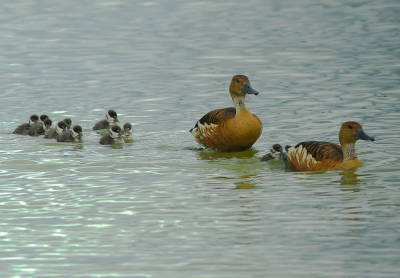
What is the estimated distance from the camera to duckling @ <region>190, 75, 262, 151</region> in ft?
43.3

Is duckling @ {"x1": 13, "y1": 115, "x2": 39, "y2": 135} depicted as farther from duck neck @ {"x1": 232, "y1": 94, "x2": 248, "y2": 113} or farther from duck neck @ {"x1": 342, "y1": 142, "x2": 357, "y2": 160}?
duck neck @ {"x1": 342, "y1": 142, "x2": 357, "y2": 160}

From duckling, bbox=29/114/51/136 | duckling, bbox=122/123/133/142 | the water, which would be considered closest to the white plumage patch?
the water

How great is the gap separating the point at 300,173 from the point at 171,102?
21.9ft

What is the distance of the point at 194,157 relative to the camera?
43.1 feet

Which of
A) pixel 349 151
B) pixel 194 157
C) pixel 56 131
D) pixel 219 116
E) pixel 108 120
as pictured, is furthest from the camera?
pixel 108 120

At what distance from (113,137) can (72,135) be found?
90 centimetres

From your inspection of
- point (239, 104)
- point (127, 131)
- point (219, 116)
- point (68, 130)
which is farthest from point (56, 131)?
point (239, 104)

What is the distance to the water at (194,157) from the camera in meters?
8.02

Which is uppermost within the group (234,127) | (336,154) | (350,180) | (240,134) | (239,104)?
(239,104)

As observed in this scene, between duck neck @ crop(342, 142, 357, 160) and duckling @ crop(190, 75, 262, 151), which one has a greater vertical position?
duckling @ crop(190, 75, 262, 151)

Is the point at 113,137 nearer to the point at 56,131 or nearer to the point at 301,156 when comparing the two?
the point at 56,131

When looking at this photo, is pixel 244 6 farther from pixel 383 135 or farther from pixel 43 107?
pixel 383 135

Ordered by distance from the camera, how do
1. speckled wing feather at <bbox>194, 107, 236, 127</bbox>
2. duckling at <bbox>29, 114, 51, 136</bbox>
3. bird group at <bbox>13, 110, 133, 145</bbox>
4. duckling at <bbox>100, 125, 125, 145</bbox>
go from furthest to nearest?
duckling at <bbox>29, 114, 51, 136</bbox> < bird group at <bbox>13, 110, 133, 145</bbox> < duckling at <bbox>100, 125, 125, 145</bbox> < speckled wing feather at <bbox>194, 107, 236, 127</bbox>

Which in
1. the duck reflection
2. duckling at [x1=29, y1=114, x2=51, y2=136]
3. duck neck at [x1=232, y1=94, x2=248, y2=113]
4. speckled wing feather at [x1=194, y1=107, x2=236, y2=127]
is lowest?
the duck reflection
